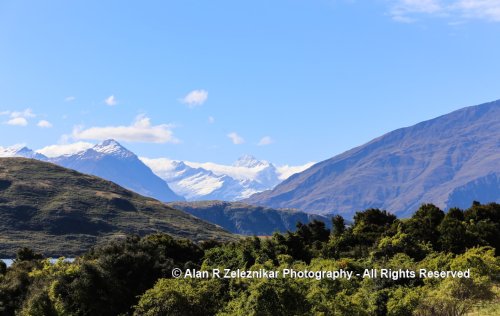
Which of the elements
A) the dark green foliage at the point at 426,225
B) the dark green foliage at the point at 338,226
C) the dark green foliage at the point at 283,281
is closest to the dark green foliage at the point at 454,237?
the dark green foliage at the point at 283,281

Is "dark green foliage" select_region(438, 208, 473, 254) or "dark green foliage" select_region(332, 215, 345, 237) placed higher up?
"dark green foliage" select_region(332, 215, 345, 237)

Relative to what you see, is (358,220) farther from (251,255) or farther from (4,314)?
(4,314)

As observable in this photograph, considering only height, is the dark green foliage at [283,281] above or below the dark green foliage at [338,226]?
below

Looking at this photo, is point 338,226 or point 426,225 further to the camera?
point 338,226

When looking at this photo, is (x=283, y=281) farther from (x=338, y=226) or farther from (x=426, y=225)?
(x=338, y=226)

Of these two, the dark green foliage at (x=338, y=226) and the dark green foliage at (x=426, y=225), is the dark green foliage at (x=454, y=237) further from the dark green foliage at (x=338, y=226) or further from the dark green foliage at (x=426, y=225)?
the dark green foliage at (x=338, y=226)

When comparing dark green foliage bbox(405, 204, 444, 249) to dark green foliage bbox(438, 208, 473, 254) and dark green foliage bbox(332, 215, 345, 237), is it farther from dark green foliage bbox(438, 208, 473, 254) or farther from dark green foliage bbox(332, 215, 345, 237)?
dark green foliage bbox(332, 215, 345, 237)

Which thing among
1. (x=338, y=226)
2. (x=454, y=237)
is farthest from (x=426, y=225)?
(x=338, y=226)

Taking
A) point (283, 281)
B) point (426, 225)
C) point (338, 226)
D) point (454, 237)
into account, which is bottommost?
point (283, 281)

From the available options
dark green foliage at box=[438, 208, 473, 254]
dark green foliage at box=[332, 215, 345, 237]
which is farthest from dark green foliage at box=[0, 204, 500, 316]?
dark green foliage at box=[332, 215, 345, 237]

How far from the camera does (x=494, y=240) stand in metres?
80.9

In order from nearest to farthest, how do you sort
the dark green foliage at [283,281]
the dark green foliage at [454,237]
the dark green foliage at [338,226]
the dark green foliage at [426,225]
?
the dark green foliage at [283,281] < the dark green foliage at [454,237] < the dark green foliage at [426,225] < the dark green foliage at [338,226]

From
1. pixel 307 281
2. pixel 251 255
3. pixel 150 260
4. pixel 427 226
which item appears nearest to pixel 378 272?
pixel 307 281

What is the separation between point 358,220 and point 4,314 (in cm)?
6021
